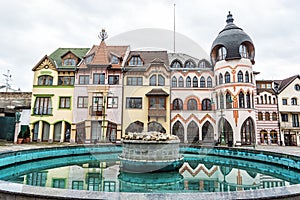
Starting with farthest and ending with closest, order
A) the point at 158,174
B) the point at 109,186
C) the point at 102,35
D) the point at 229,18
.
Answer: the point at 229,18
the point at 102,35
the point at 158,174
the point at 109,186

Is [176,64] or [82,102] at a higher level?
[176,64]

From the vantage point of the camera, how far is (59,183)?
7.87 meters

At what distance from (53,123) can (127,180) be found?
24.6 m

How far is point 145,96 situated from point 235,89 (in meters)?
12.1

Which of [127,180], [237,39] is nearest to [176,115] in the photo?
[237,39]

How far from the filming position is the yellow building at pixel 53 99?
29.9 m

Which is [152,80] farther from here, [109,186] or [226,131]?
[109,186]

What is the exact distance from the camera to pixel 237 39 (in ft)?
91.7

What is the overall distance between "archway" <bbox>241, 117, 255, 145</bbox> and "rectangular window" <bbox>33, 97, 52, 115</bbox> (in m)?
26.5

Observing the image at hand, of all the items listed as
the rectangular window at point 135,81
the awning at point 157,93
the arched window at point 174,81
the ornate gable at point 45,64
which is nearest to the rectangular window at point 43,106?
the ornate gable at point 45,64

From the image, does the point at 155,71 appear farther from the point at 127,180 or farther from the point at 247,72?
the point at 127,180

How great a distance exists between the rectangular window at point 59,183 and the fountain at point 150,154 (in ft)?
10.7

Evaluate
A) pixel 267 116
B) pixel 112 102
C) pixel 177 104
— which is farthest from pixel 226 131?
pixel 112 102

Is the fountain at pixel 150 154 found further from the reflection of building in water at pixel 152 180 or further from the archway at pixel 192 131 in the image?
the archway at pixel 192 131
